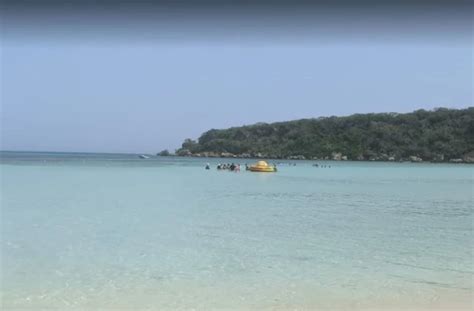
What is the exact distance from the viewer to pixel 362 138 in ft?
381

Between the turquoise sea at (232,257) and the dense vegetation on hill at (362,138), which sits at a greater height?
the dense vegetation on hill at (362,138)

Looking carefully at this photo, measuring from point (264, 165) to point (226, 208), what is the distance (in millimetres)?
32463

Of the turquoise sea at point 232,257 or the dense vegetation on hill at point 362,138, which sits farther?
the dense vegetation on hill at point 362,138

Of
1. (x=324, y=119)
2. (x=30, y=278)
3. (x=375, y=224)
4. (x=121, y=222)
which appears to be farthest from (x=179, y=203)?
(x=324, y=119)

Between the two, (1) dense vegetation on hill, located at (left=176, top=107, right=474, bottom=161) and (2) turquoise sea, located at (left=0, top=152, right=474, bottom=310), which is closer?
(2) turquoise sea, located at (left=0, top=152, right=474, bottom=310)

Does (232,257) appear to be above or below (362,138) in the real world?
below

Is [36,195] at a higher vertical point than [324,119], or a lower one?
lower

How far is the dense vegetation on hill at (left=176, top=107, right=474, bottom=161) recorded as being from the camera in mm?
102500

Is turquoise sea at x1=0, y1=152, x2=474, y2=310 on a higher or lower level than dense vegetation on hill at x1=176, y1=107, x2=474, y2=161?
lower

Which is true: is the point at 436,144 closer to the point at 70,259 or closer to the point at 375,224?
the point at 375,224

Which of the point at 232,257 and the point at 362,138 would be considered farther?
the point at 362,138

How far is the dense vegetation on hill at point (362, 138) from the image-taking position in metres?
102

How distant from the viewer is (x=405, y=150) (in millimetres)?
107312

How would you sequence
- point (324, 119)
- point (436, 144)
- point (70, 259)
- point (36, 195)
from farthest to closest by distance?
point (324, 119), point (436, 144), point (36, 195), point (70, 259)
